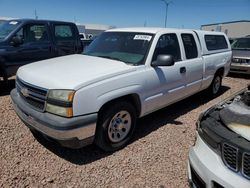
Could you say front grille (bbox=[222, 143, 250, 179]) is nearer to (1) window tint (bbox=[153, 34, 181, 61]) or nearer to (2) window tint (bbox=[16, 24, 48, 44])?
(1) window tint (bbox=[153, 34, 181, 61])

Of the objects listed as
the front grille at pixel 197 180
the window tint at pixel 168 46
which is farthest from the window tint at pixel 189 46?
the front grille at pixel 197 180

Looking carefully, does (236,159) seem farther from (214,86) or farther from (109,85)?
(214,86)

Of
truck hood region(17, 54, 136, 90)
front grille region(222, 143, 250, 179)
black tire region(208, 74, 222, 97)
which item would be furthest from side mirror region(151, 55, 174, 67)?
black tire region(208, 74, 222, 97)

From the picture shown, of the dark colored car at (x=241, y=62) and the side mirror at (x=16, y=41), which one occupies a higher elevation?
the side mirror at (x=16, y=41)

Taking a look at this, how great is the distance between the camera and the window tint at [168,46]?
4.27 meters

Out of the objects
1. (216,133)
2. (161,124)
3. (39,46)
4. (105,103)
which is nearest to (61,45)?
(39,46)

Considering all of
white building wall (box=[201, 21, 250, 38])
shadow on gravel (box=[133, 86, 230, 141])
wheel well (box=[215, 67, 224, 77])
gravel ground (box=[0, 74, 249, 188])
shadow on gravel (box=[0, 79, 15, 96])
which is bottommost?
gravel ground (box=[0, 74, 249, 188])

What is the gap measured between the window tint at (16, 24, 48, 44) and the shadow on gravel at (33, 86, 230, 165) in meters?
3.71

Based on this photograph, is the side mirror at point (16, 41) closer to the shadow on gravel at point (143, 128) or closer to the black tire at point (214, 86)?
the shadow on gravel at point (143, 128)

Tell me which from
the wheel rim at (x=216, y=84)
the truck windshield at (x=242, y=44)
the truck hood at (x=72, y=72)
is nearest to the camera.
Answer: the truck hood at (x=72, y=72)

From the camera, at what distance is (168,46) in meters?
4.57

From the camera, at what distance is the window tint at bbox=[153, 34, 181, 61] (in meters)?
4.27

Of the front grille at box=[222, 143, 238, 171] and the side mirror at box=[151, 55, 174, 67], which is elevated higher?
the side mirror at box=[151, 55, 174, 67]

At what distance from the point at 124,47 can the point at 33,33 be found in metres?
3.72
